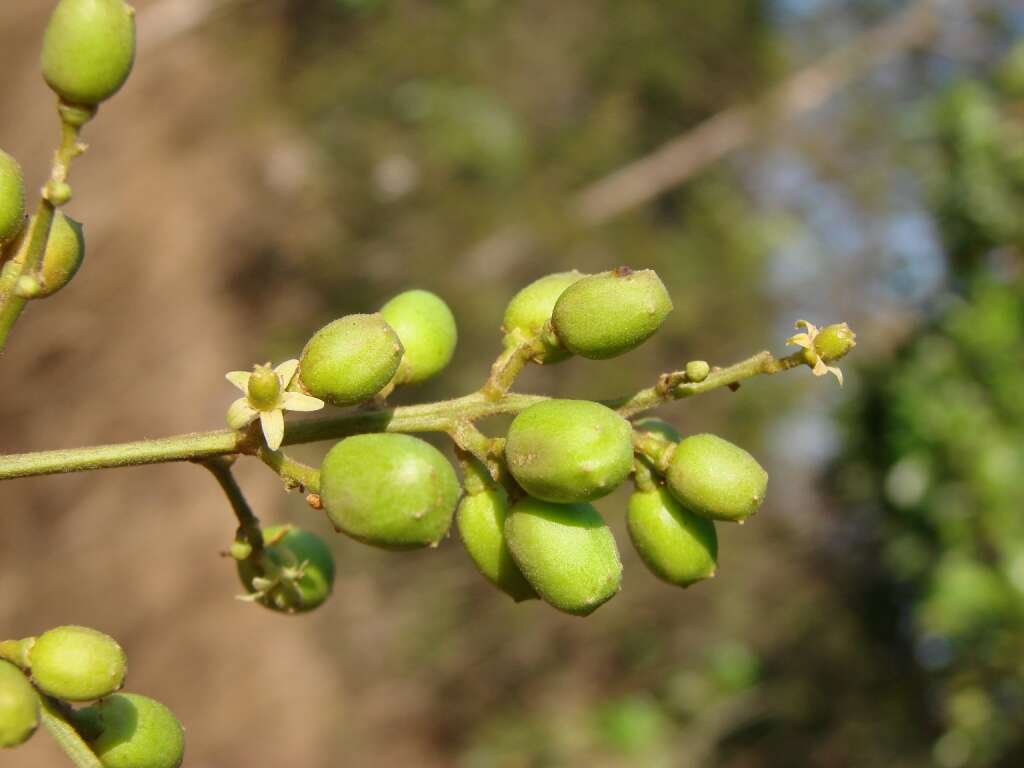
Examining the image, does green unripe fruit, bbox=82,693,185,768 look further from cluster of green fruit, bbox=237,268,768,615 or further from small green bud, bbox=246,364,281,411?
small green bud, bbox=246,364,281,411

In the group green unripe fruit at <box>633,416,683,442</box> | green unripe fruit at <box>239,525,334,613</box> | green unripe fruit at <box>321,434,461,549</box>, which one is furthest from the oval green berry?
green unripe fruit at <box>633,416,683,442</box>

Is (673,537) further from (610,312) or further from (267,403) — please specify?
(267,403)

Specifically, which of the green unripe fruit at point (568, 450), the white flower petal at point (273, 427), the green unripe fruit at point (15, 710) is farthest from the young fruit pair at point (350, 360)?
the green unripe fruit at point (15, 710)

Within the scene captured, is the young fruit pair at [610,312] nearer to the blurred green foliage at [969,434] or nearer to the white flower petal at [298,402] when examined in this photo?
the white flower petal at [298,402]

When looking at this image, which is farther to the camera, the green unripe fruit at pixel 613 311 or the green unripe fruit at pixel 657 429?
the green unripe fruit at pixel 657 429

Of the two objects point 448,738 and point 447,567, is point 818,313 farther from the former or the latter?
point 448,738
